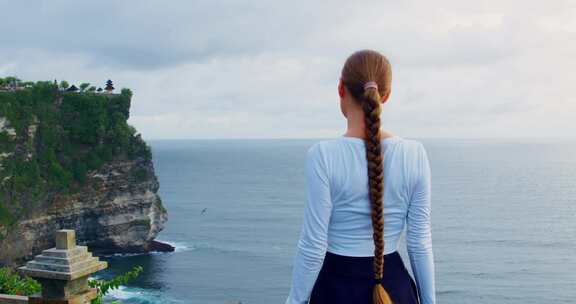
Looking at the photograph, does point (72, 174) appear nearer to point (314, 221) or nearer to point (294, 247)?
point (294, 247)

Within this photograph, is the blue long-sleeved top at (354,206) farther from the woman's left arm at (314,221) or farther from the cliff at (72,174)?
the cliff at (72,174)

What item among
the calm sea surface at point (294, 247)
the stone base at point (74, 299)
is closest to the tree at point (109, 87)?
the calm sea surface at point (294, 247)

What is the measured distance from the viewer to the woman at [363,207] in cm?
275

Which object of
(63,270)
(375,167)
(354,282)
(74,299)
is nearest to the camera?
(375,167)

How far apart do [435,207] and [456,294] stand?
136 ft

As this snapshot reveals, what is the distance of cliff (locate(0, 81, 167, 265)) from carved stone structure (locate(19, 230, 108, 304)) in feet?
125

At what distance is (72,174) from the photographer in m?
46.5

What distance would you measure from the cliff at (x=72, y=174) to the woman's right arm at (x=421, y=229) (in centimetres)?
4271

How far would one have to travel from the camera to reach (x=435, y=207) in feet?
272

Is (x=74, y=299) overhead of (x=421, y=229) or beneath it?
beneath

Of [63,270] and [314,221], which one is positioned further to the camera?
[63,270]

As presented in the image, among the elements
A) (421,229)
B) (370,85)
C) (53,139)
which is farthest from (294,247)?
(370,85)

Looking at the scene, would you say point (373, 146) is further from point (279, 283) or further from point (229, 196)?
point (229, 196)

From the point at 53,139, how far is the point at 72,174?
3130mm
